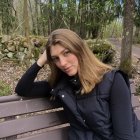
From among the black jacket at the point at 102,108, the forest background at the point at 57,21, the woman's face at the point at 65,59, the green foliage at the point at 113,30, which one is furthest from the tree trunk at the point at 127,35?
the woman's face at the point at 65,59

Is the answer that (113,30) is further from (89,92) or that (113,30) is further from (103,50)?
(89,92)

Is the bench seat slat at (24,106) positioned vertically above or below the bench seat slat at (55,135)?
above

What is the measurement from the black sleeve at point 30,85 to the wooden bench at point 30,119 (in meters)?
0.05

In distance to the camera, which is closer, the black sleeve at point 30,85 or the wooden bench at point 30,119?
the wooden bench at point 30,119

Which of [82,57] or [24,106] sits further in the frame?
[24,106]

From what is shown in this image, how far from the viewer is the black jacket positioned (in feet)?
8.89

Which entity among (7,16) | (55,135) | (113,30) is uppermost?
(7,16)

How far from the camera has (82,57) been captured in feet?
8.75

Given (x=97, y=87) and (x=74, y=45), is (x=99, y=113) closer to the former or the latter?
(x=97, y=87)

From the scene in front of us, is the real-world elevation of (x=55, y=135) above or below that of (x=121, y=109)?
below

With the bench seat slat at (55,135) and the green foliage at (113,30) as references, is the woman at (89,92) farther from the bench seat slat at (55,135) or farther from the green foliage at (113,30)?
the green foliage at (113,30)

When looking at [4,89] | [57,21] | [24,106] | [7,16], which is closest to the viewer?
[24,106]

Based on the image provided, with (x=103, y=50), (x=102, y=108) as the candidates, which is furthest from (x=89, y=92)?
(x=103, y=50)

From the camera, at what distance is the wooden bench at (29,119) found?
2.83 meters
